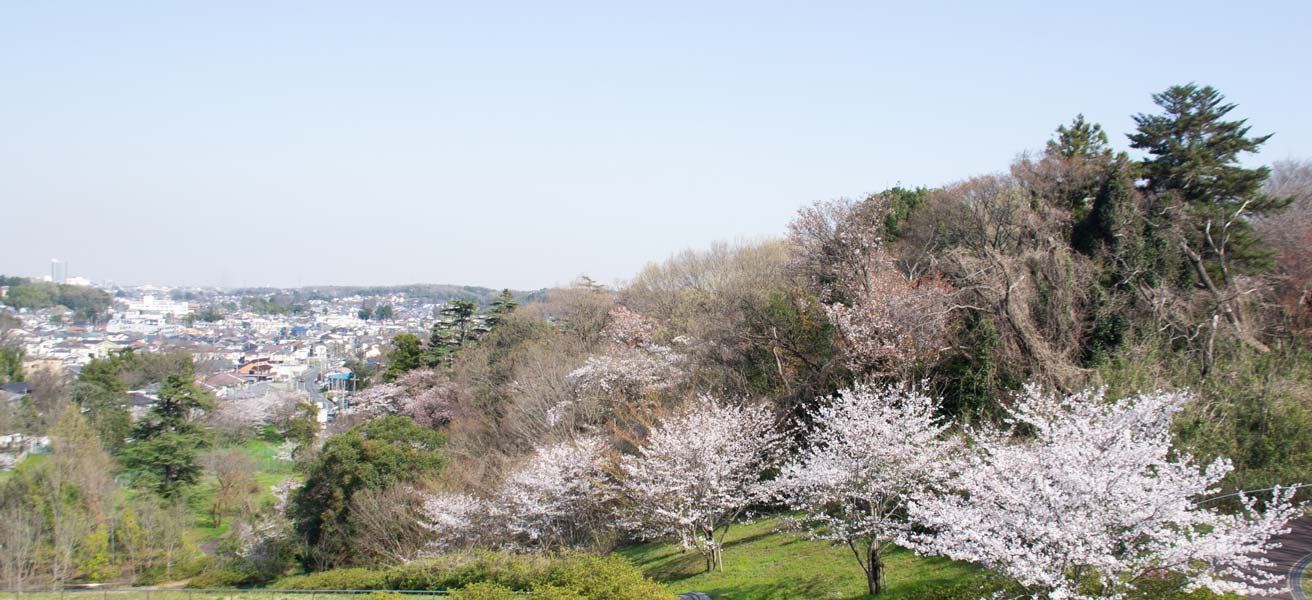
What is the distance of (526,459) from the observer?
2142 cm

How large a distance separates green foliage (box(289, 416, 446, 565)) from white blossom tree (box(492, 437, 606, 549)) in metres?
4.50

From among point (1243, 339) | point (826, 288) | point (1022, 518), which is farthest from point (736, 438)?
point (1243, 339)

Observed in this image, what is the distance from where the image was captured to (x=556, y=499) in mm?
18109

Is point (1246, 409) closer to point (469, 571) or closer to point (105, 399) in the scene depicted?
point (469, 571)

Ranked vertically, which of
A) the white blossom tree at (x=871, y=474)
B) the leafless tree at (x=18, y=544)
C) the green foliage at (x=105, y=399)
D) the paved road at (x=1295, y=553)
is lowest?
the leafless tree at (x=18, y=544)

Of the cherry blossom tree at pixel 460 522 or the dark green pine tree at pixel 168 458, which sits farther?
the dark green pine tree at pixel 168 458

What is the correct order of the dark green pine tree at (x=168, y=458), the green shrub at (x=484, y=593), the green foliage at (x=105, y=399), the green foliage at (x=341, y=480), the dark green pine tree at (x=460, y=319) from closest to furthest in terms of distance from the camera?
the green shrub at (x=484, y=593) < the green foliage at (x=341, y=480) < the dark green pine tree at (x=168, y=458) < the green foliage at (x=105, y=399) < the dark green pine tree at (x=460, y=319)

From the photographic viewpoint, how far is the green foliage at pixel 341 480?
2162 cm

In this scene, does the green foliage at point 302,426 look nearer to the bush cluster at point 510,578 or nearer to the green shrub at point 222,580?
the green shrub at point 222,580

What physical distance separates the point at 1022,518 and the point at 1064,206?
16161 millimetres

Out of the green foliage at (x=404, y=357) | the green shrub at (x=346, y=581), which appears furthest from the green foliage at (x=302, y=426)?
the green shrub at (x=346, y=581)

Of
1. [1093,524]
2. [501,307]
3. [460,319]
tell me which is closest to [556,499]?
[1093,524]

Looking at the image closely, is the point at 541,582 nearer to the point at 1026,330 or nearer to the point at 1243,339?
the point at 1026,330

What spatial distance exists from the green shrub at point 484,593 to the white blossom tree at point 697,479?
3.56 m
